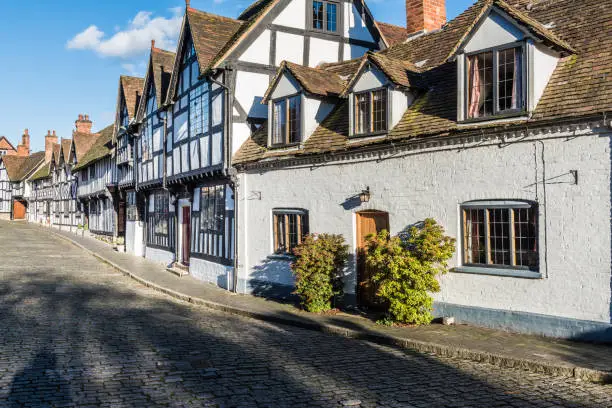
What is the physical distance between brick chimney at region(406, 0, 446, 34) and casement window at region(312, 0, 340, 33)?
10.4 ft

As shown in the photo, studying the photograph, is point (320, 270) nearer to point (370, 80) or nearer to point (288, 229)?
point (288, 229)

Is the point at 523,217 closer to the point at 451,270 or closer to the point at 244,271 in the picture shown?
the point at 451,270

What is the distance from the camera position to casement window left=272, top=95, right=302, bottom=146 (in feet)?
48.6

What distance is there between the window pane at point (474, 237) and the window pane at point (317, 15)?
34.1 feet

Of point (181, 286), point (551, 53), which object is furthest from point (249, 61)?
point (551, 53)

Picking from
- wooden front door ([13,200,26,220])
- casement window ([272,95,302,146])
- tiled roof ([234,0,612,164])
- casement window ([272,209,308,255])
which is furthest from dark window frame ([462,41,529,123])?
wooden front door ([13,200,26,220])

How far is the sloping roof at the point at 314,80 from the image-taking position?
14.5m

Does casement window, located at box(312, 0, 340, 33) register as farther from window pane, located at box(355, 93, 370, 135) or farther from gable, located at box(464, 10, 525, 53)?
gable, located at box(464, 10, 525, 53)

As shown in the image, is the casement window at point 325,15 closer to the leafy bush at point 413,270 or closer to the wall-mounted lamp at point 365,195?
the wall-mounted lamp at point 365,195

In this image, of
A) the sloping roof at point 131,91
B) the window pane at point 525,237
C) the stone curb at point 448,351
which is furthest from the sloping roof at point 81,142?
the window pane at point 525,237

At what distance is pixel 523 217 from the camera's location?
10.0 m

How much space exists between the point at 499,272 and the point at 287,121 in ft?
23.8

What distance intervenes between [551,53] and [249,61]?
9.58m

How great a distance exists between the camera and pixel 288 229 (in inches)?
599
